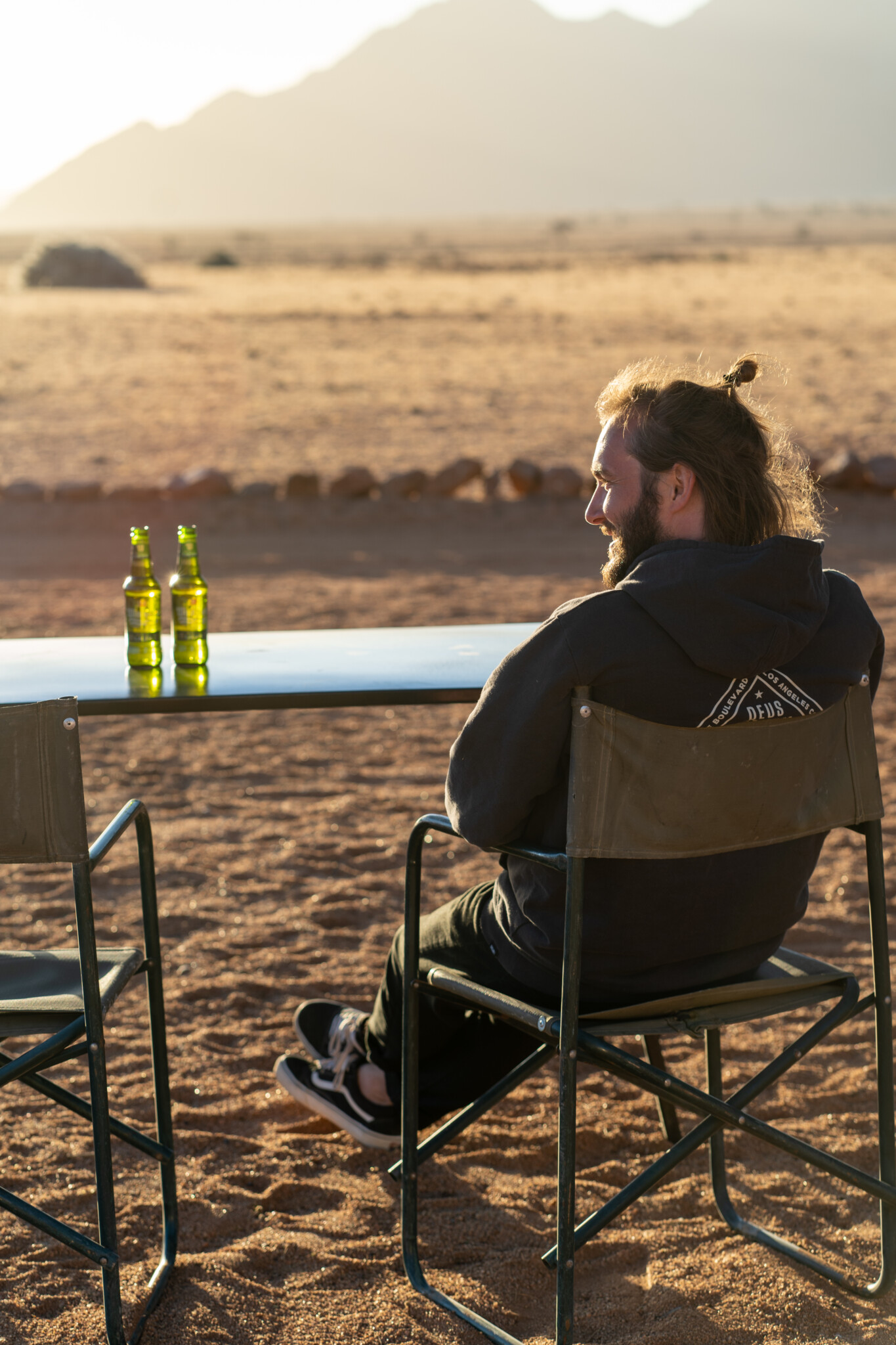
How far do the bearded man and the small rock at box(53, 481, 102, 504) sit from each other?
7665 mm

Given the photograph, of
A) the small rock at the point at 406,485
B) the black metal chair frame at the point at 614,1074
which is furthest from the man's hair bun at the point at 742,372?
the small rock at the point at 406,485

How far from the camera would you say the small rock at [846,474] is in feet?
31.2

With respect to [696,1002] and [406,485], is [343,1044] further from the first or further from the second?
[406,485]

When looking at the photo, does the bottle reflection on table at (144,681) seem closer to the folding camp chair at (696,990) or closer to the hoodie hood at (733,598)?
the folding camp chair at (696,990)

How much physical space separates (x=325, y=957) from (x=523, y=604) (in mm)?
3894

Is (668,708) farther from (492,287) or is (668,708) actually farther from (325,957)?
(492,287)

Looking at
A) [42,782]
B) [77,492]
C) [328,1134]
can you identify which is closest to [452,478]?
[77,492]

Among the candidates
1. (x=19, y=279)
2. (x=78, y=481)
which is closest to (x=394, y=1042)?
(x=78, y=481)

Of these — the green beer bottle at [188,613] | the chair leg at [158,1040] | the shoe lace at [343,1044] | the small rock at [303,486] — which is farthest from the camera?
the small rock at [303,486]

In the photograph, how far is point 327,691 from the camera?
242cm

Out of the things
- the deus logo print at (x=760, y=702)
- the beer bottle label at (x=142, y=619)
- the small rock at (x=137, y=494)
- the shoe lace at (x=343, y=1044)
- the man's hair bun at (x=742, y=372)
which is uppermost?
the man's hair bun at (x=742, y=372)

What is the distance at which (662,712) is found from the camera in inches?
76.8

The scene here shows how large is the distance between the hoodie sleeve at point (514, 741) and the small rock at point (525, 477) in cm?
746

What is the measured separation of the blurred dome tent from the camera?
96.0ft
